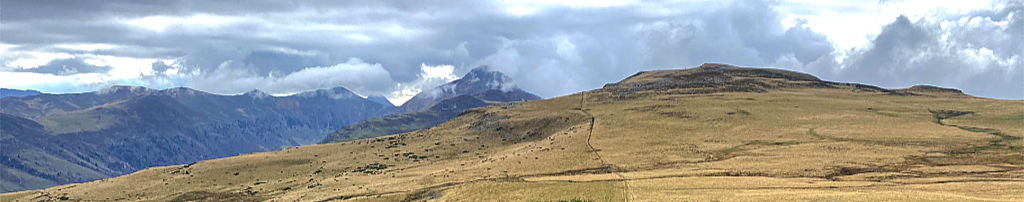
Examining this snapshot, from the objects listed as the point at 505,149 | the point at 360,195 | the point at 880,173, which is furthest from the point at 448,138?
the point at 880,173

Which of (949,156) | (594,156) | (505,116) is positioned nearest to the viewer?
(949,156)

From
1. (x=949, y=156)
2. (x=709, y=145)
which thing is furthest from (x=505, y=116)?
(x=949, y=156)

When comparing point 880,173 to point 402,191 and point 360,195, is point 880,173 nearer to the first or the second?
point 402,191

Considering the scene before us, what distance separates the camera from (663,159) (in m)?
106

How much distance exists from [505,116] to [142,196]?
3502 inches

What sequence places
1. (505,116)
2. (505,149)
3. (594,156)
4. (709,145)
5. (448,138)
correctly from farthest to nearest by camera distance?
1. (505,116)
2. (448,138)
3. (505,149)
4. (709,145)
5. (594,156)

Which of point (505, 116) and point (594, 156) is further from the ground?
point (505, 116)

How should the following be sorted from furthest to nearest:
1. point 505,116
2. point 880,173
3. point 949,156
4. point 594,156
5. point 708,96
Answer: point 708,96, point 505,116, point 594,156, point 949,156, point 880,173

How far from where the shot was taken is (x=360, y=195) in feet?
303

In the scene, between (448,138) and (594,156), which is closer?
(594,156)

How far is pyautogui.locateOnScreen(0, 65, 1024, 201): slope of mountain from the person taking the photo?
250ft

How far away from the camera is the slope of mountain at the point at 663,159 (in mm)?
76125

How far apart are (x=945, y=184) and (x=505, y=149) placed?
8438cm

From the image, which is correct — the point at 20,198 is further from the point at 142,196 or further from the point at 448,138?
the point at 448,138
